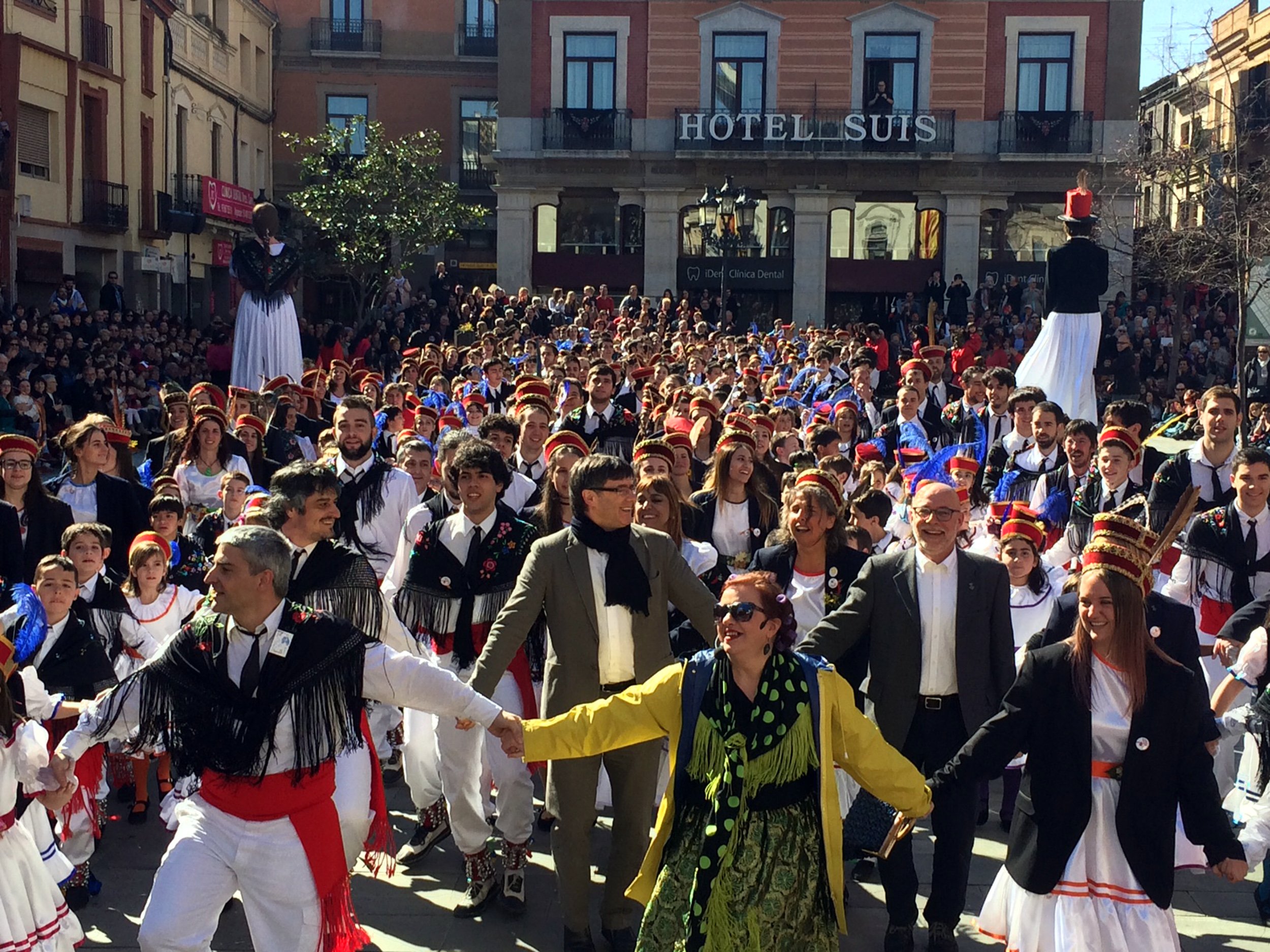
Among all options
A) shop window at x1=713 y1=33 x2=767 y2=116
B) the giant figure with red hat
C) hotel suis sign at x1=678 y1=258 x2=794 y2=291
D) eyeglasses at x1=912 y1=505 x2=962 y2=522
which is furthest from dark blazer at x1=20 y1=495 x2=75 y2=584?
shop window at x1=713 y1=33 x2=767 y2=116

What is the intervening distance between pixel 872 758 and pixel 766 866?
49cm

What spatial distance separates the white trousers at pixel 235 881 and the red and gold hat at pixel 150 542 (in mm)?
3336

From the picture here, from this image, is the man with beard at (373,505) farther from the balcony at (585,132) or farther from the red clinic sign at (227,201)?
the balcony at (585,132)

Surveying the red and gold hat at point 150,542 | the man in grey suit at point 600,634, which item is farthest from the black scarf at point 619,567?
the red and gold hat at point 150,542

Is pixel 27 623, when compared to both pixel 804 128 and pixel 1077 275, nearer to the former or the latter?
pixel 1077 275

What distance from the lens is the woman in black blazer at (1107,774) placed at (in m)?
4.86

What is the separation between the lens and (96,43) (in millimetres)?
31344

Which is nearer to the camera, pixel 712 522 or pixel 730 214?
pixel 712 522

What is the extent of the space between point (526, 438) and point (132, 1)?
26.9 metres

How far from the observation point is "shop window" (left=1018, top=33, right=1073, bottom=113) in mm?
39750

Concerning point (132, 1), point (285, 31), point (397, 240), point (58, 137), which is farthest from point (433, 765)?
point (285, 31)

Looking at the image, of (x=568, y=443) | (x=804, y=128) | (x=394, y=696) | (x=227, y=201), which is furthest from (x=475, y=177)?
(x=394, y=696)

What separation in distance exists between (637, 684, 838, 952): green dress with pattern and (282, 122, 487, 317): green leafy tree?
3124cm

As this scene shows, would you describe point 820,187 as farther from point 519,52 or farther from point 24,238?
point 24,238
